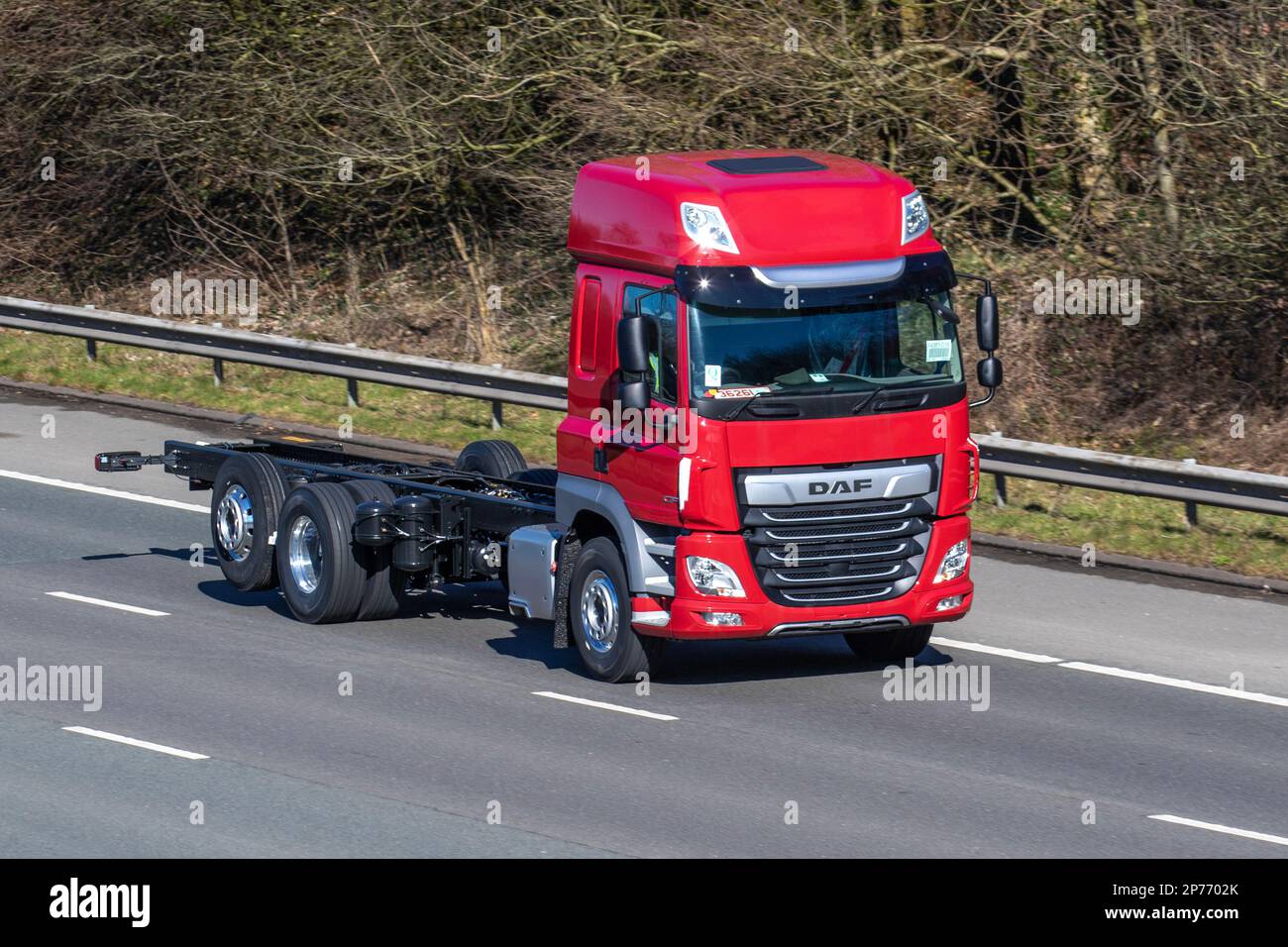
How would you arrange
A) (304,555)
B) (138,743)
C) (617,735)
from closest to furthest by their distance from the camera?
(138,743) < (617,735) < (304,555)

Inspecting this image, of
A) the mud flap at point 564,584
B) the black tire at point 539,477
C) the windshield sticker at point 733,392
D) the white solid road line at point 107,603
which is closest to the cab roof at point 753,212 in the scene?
the windshield sticker at point 733,392

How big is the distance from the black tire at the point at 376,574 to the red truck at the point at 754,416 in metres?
1.34

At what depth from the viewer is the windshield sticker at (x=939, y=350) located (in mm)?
11977

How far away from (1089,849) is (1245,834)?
2.91 feet

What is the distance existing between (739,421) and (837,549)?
99cm

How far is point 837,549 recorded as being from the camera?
11758mm

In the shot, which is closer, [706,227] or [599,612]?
[706,227]

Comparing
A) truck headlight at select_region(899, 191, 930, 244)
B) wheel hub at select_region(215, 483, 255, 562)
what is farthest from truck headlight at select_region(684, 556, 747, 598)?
wheel hub at select_region(215, 483, 255, 562)

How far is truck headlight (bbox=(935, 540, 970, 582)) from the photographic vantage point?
1211 centimetres

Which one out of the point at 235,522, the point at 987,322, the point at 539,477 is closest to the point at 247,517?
the point at 235,522

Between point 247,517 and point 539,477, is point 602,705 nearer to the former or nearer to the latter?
point 539,477

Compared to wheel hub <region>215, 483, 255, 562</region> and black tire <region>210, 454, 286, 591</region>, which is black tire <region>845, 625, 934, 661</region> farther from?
wheel hub <region>215, 483, 255, 562</region>

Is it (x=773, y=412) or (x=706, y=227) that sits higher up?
(x=706, y=227)

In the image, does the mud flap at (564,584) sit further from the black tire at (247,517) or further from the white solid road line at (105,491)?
the white solid road line at (105,491)
